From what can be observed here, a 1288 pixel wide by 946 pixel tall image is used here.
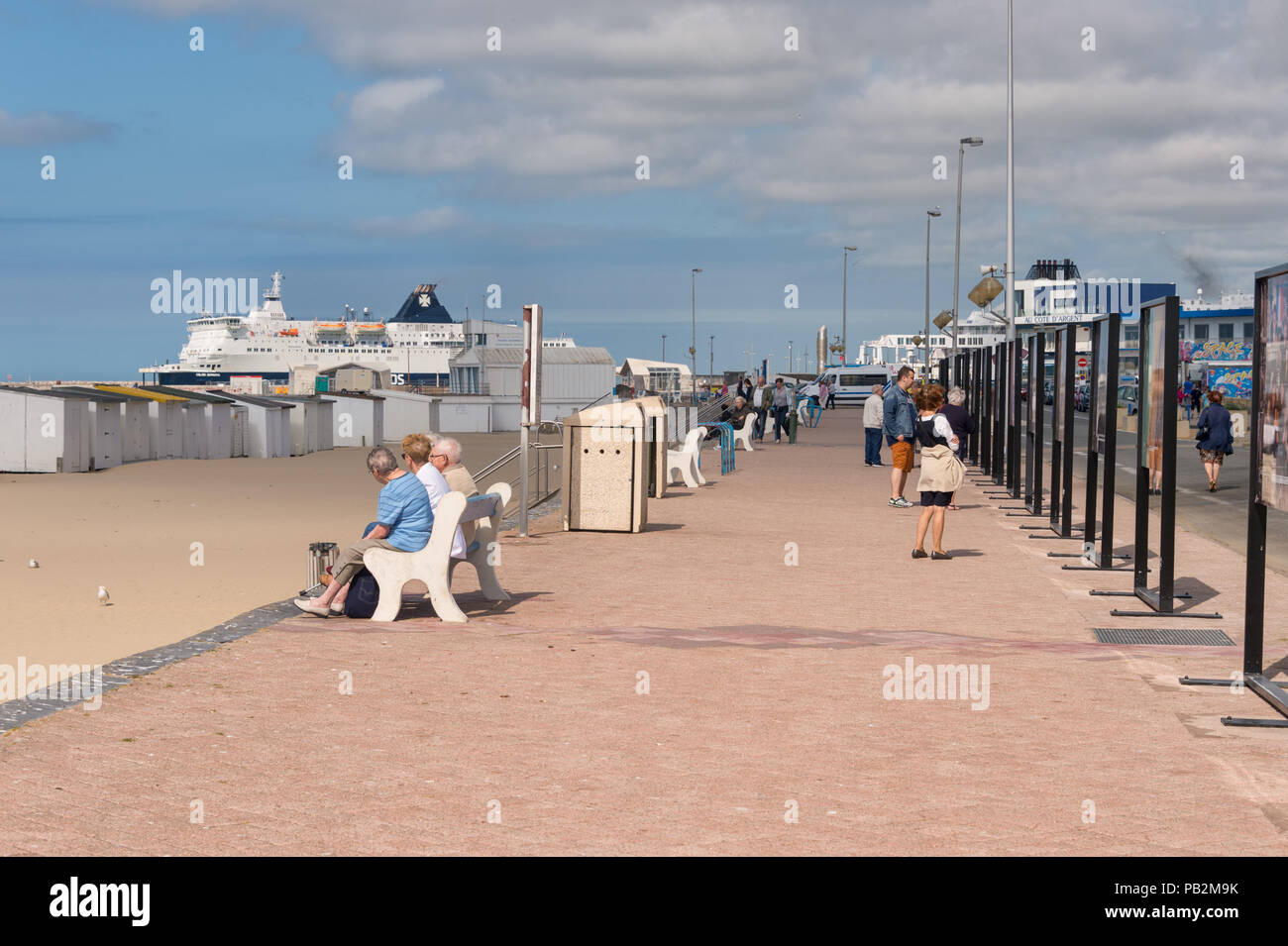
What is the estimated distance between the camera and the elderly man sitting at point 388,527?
32.0 ft

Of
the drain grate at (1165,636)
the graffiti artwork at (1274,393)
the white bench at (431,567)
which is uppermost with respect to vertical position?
the graffiti artwork at (1274,393)

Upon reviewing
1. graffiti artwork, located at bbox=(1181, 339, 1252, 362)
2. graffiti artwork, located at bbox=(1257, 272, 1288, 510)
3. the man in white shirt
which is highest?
graffiti artwork, located at bbox=(1181, 339, 1252, 362)

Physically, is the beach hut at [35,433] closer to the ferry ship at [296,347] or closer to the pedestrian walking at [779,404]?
the pedestrian walking at [779,404]

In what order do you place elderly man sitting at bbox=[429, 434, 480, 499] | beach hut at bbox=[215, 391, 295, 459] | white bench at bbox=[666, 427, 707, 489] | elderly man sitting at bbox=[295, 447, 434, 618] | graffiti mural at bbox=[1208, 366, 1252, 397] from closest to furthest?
elderly man sitting at bbox=[295, 447, 434, 618] < elderly man sitting at bbox=[429, 434, 480, 499] < white bench at bbox=[666, 427, 707, 489] < beach hut at bbox=[215, 391, 295, 459] < graffiti mural at bbox=[1208, 366, 1252, 397]

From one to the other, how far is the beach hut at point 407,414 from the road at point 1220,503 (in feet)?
84.5

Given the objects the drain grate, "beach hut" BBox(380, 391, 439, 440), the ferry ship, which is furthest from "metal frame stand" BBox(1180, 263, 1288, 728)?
the ferry ship

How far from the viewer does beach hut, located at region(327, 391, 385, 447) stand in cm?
4716

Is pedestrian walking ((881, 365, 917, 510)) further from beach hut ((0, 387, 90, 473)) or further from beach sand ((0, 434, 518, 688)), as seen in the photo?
beach hut ((0, 387, 90, 473))

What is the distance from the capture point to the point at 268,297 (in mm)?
153500

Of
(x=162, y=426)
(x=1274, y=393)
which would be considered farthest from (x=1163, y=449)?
(x=162, y=426)

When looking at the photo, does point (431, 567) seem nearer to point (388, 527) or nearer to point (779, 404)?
point (388, 527)

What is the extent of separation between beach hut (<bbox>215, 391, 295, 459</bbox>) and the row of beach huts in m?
0.03

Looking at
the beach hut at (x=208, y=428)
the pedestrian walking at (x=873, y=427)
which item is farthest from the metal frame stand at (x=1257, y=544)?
the beach hut at (x=208, y=428)

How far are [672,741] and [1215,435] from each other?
17.9 meters
